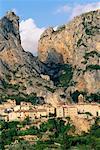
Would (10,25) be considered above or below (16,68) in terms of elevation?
above

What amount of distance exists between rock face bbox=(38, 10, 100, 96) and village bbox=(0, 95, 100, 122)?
23.4 metres

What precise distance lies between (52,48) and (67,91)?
2224 cm

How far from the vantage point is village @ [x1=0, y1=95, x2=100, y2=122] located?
349ft

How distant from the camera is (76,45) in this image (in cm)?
14725

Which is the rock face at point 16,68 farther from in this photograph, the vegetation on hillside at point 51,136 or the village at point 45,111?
the vegetation on hillside at point 51,136

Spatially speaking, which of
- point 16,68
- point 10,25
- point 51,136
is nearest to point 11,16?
point 10,25

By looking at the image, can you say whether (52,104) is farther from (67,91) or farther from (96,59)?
(96,59)

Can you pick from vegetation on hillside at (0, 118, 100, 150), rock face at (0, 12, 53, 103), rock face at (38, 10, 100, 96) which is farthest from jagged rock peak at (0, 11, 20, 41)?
vegetation on hillside at (0, 118, 100, 150)

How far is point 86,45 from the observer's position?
145 m

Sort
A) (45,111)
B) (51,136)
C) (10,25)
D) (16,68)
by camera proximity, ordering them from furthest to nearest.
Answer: (10,25)
(16,68)
(45,111)
(51,136)

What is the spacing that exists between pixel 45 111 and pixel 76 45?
41918 millimetres

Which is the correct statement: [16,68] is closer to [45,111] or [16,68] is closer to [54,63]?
[54,63]

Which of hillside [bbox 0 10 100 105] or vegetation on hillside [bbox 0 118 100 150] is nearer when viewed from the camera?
vegetation on hillside [bbox 0 118 100 150]

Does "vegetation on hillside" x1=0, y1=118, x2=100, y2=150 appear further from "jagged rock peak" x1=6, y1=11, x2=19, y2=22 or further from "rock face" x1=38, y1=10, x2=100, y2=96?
"jagged rock peak" x1=6, y1=11, x2=19, y2=22
